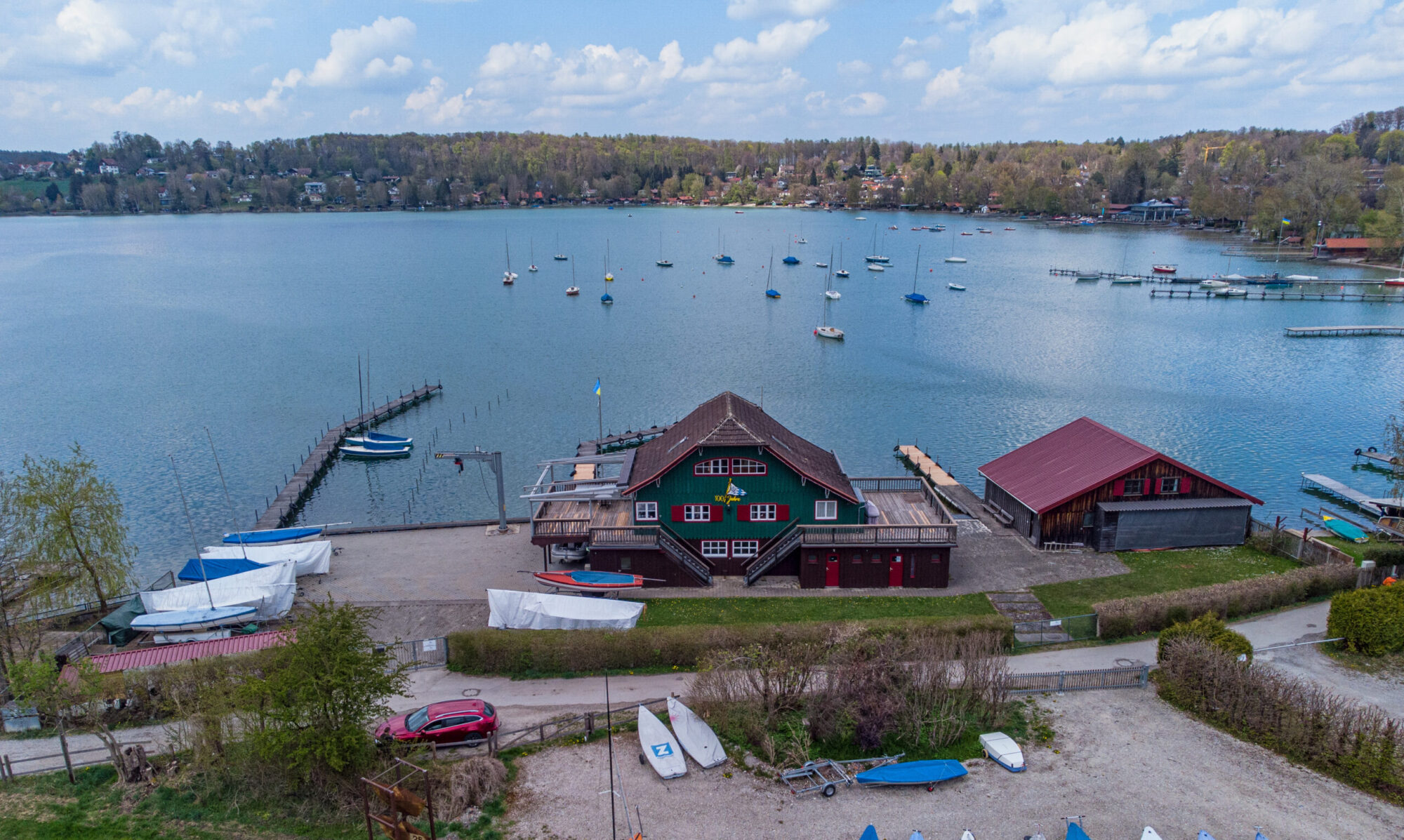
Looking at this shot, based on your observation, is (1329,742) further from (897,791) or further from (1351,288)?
(1351,288)

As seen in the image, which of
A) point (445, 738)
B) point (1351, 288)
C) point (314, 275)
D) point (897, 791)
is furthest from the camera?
point (314, 275)

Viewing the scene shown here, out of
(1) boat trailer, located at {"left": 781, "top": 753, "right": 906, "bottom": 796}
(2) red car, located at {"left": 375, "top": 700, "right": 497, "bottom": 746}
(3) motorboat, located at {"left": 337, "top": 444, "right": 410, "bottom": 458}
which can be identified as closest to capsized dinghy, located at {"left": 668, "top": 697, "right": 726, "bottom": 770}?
(1) boat trailer, located at {"left": 781, "top": 753, "right": 906, "bottom": 796}

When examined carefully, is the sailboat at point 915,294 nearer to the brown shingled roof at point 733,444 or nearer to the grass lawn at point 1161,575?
the brown shingled roof at point 733,444

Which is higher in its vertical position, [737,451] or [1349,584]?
[737,451]

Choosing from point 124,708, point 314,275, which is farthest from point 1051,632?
point 314,275

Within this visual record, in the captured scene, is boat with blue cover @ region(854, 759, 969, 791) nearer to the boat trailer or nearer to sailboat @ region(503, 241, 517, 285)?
the boat trailer

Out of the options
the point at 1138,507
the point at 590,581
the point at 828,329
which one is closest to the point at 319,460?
the point at 590,581

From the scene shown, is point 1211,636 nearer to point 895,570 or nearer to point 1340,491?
point 895,570

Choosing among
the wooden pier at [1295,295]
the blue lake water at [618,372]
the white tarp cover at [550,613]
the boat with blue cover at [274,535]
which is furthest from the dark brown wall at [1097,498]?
the wooden pier at [1295,295]
